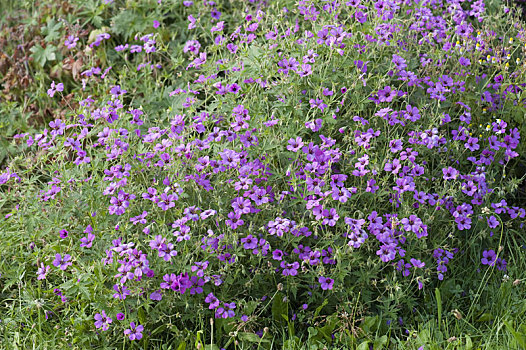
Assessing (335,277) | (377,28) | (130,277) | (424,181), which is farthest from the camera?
(377,28)

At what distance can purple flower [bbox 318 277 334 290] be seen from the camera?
9.52ft

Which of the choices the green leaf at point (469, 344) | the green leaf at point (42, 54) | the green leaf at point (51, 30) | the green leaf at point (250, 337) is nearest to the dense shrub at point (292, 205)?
the green leaf at point (250, 337)

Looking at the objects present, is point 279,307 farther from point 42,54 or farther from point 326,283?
point 42,54

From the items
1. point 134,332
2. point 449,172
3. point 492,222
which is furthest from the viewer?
point 492,222

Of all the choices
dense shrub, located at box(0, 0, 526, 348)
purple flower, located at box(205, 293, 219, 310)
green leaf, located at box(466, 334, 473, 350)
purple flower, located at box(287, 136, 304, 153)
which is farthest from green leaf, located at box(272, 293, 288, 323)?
green leaf, located at box(466, 334, 473, 350)

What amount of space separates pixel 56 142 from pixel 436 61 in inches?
87.2

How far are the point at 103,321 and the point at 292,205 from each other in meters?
1.02

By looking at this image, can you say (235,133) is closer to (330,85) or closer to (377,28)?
(330,85)

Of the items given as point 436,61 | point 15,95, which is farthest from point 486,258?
point 15,95

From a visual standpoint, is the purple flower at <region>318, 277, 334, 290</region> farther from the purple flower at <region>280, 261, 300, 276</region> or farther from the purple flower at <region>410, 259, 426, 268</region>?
the purple flower at <region>410, 259, 426, 268</region>

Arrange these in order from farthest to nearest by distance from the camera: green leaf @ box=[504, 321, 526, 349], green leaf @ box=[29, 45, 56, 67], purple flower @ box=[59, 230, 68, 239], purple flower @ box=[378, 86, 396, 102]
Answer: green leaf @ box=[29, 45, 56, 67], purple flower @ box=[378, 86, 396, 102], purple flower @ box=[59, 230, 68, 239], green leaf @ box=[504, 321, 526, 349]

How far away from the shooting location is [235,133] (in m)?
3.31

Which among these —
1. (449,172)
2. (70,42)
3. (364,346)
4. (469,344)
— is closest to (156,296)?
(364,346)

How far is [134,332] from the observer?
2875 mm
